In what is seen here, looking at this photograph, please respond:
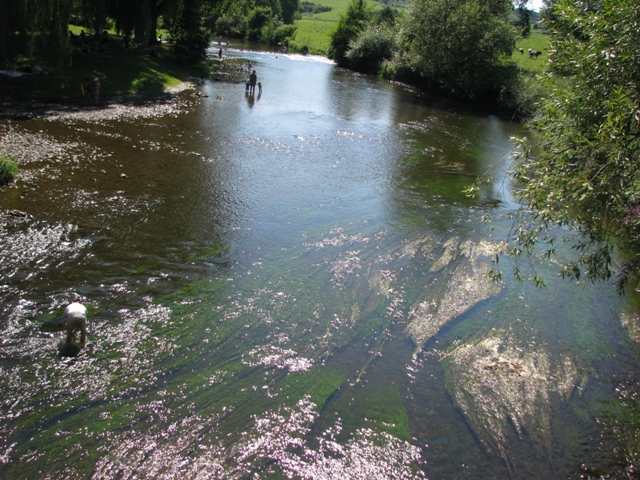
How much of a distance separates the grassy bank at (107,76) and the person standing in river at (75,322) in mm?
18863

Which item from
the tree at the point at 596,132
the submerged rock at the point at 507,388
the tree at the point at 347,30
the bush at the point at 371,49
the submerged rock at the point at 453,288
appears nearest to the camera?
the tree at the point at 596,132

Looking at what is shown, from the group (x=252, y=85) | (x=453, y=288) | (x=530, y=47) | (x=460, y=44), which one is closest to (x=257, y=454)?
(x=453, y=288)

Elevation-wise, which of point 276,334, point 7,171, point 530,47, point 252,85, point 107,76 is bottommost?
point 276,334

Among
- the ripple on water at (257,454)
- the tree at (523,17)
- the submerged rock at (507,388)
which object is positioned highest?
the tree at (523,17)

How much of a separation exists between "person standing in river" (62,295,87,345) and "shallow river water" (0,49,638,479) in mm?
307

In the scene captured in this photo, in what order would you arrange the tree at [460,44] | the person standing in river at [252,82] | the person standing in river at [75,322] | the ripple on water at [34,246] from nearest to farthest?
the person standing in river at [75,322], the ripple on water at [34,246], the person standing in river at [252,82], the tree at [460,44]

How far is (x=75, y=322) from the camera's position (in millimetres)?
8148

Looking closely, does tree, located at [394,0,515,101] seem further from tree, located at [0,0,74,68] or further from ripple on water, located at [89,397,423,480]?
ripple on water, located at [89,397,423,480]

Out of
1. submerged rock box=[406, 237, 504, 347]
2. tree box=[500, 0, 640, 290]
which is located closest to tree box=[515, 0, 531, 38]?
submerged rock box=[406, 237, 504, 347]

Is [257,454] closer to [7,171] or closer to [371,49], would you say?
[7,171]

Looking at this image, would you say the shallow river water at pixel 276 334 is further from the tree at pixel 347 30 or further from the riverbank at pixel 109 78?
the tree at pixel 347 30

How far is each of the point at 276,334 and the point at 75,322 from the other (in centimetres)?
382

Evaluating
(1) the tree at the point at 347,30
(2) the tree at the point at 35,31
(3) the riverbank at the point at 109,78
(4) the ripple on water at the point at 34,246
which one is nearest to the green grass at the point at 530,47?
(1) the tree at the point at 347,30

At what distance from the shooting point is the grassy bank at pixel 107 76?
23.2 m
